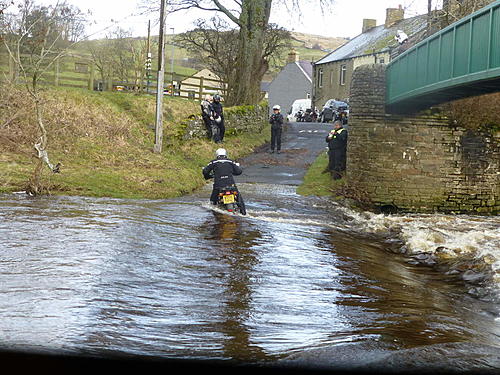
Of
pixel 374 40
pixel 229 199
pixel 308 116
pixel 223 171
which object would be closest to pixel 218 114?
pixel 223 171

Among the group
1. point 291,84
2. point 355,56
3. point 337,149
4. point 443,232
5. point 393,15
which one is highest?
point 393,15

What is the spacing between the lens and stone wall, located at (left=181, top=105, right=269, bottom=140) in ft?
87.4

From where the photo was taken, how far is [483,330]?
25.9 feet

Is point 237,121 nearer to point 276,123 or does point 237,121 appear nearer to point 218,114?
point 276,123

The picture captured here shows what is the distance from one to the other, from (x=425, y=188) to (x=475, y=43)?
303 inches

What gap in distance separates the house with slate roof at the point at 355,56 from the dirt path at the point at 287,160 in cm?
2055

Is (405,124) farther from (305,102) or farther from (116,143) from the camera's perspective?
(305,102)

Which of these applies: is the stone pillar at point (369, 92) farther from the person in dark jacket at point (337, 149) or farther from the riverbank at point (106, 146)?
the riverbank at point (106, 146)

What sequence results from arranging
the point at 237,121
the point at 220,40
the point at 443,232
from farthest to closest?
the point at 220,40
the point at 237,121
the point at 443,232

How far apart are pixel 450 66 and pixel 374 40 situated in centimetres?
4428

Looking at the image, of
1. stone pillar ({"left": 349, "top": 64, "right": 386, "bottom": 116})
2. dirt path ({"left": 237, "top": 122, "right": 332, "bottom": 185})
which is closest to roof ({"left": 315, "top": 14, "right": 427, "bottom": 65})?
dirt path ({"left": 237, "top": 122, "right": 332, "bottom": 185})

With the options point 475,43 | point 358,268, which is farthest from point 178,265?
point 475,43

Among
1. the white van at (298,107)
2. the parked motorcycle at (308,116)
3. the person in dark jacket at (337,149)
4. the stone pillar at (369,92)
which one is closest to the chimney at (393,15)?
the white van at (298,107)

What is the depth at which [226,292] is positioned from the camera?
8.52 metres
